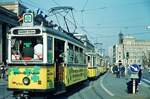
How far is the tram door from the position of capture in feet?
60.5

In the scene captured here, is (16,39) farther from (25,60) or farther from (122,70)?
(122,70)

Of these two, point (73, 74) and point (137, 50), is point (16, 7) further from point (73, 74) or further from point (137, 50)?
point (137, 50)

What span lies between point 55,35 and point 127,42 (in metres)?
117

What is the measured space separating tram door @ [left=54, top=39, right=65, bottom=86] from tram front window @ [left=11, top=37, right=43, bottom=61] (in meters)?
1.64

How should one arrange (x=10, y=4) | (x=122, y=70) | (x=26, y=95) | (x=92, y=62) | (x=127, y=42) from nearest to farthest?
1. (x=26, y=95)
2. (x=92, y=62)
3. (x=122, y=70)
4. (x=10, y=4)
5. (x=127, y=42)

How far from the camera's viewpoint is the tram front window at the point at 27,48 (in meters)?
16.6

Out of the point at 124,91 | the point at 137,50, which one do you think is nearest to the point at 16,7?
the point at 124,91

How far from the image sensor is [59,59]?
1916cm

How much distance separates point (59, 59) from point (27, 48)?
8.84ft

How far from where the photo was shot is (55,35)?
59.1 ft

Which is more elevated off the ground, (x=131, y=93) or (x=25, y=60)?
(x=25, y=60)

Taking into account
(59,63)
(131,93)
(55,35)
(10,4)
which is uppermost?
(10,4)

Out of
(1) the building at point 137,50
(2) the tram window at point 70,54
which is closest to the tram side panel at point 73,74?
(2) the tram window at point 70,54

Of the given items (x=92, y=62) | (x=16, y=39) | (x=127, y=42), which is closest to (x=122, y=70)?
(x=92, y=62)
